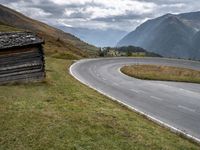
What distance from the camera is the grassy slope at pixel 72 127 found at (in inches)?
553

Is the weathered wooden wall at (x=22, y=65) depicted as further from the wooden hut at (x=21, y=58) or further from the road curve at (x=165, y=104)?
the road curve at (x=165, y=104)

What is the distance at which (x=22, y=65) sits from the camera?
28859mm

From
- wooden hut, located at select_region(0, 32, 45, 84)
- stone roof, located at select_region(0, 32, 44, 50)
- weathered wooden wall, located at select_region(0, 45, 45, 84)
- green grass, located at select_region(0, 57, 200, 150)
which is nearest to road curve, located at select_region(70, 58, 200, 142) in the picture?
green grass, located at select_region(0, 57, 200, 150)

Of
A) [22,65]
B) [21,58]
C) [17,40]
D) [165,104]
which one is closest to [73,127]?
[165,104]

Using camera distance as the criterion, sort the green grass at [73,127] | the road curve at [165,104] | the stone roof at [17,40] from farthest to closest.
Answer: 1. the stone roof at [17,40]
2. the road curve at [165,104]
3. the green grass at [73,127]

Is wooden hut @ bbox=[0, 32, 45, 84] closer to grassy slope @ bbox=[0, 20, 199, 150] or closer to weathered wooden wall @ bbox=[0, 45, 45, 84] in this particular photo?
weathered wooden wall @ bbox=[0, 45, 45, 84]

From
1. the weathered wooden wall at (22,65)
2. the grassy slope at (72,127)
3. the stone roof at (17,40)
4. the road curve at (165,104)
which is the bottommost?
the road curve at (165,104)

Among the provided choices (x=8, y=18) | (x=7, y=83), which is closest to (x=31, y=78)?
(x=7, y=83)

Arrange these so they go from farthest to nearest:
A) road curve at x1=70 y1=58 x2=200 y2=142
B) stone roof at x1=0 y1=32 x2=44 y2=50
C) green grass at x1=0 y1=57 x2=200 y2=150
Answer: stone roof at x1=0 y1=32 x2=44 y2=50 < road curve at x1=70 y1=58 x2=200 y2=142 < green grass at x1=0 y1=57 x2=200 y2=150

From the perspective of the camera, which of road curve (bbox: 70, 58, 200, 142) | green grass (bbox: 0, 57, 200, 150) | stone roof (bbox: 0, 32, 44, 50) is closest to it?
green grass (bbox: 0, 57, 200, 150)

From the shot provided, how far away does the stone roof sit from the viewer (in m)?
28.1

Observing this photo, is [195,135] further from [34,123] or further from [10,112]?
[10,112]

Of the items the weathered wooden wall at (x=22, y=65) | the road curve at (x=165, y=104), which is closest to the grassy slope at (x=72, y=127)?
the road curve at (x=165, y=104)

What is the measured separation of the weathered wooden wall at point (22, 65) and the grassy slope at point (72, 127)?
612 centimetres
